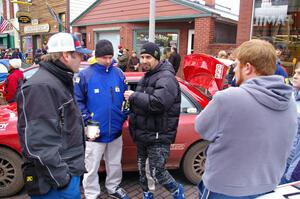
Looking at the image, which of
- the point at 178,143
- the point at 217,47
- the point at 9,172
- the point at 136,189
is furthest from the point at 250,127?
the point at 217,47

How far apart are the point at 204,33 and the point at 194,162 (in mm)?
7971

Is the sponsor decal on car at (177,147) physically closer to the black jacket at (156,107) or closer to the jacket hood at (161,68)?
the black jacket at (156,107)

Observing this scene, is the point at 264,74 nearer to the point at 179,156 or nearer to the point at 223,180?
the point at 223,180

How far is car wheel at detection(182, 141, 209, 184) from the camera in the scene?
154 inches

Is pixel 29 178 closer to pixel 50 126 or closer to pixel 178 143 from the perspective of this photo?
pixel 50 126

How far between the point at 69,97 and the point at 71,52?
Result: 32cm

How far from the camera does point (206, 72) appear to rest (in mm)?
5738

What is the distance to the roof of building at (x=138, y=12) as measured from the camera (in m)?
11.4

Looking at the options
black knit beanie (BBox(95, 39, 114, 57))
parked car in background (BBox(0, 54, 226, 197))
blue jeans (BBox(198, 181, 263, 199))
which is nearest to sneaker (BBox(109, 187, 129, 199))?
parked car in background (BBox(0, 54, 226, 197))

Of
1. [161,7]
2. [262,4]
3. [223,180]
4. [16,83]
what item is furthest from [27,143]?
[161,7]

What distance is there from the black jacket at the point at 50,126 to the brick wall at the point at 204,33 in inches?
378

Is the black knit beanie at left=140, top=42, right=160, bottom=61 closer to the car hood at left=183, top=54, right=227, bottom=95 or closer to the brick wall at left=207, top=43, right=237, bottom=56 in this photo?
the car hood at left=183, top=54, right=227, bottom=95

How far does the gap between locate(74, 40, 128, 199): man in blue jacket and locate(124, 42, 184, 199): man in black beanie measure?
215mm

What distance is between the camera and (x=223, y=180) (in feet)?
5.39
